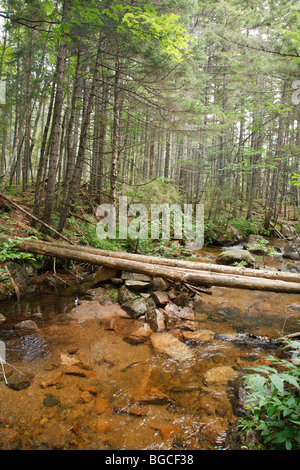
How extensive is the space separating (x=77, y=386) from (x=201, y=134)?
354 inches

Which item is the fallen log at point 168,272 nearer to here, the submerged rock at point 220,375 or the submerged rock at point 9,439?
the submerged rock at point 220,375

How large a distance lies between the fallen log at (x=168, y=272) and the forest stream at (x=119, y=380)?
85 centimetres

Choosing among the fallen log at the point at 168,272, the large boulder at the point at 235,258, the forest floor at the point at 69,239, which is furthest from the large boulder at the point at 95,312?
the large boulder at the point at 235,258

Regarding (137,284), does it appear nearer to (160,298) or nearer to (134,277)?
(134,277)

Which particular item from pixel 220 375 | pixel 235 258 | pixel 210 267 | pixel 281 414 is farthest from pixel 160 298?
pixel 235 258

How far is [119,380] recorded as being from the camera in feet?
10.6

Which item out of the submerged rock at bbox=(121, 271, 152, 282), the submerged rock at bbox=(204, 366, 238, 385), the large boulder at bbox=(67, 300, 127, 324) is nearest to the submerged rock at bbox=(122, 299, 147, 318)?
the large boulder at bbox=(67, 300, 127, 324)

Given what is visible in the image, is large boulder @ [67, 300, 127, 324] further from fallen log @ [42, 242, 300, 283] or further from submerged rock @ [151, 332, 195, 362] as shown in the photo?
fallen log @ [42, 242, 300, 283]

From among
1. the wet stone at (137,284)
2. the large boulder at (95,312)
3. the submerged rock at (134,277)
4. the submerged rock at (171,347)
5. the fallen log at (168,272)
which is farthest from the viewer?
the submerged rock at (134,277)

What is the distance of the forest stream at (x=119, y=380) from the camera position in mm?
2420

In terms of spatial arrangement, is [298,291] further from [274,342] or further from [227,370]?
[227,370]

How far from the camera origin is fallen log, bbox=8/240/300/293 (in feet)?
16.9

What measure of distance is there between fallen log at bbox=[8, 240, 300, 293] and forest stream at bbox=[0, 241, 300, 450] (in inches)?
33.5

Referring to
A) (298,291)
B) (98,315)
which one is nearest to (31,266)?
(98,315)
